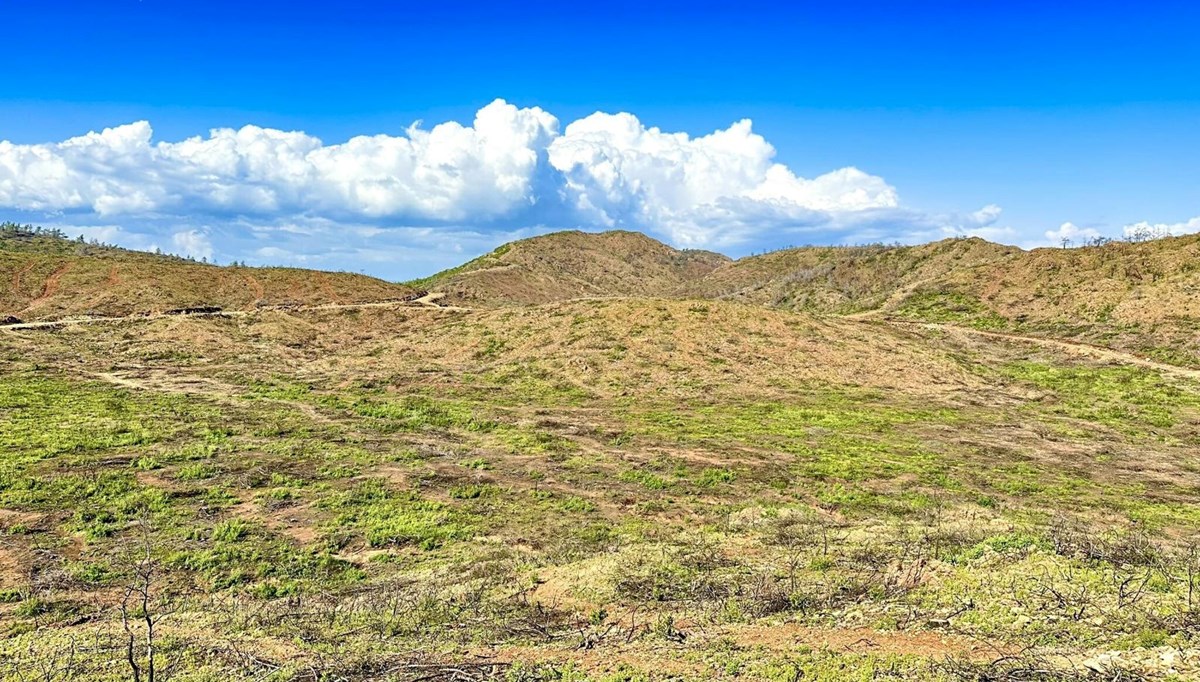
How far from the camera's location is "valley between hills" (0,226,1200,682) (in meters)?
9.30

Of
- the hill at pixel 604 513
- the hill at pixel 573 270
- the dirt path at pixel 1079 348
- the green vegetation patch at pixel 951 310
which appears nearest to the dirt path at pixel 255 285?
the hill at pixel 573 270

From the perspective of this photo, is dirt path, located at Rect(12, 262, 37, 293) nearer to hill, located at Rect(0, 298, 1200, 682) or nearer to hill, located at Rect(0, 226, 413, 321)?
hill, located at Rect(0, 226, 413, 321)

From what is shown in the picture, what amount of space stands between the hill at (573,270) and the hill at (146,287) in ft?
48.8

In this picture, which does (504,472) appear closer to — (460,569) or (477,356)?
(460,569)

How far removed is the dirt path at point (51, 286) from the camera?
58.7 m

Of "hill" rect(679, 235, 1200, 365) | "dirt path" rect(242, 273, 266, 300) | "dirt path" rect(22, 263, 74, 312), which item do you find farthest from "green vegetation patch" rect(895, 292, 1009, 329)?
"dirt path" rect(22, 263, 74, 312)

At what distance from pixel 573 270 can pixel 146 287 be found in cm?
6981

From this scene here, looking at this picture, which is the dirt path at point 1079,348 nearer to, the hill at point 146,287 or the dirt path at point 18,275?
the hill at point 146,287

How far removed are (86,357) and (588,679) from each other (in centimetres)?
4958

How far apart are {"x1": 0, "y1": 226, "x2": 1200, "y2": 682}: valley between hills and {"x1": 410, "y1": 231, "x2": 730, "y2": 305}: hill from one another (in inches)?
1333

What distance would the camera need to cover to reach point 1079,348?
48.7 metres

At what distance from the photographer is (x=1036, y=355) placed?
157 feet

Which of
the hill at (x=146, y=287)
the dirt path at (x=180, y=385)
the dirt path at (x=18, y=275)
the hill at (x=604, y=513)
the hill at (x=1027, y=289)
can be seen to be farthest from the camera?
the dirt path at (x=18, y=275)

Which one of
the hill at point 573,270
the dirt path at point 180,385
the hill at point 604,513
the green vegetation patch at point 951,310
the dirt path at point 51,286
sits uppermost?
the hill at point 573,270
